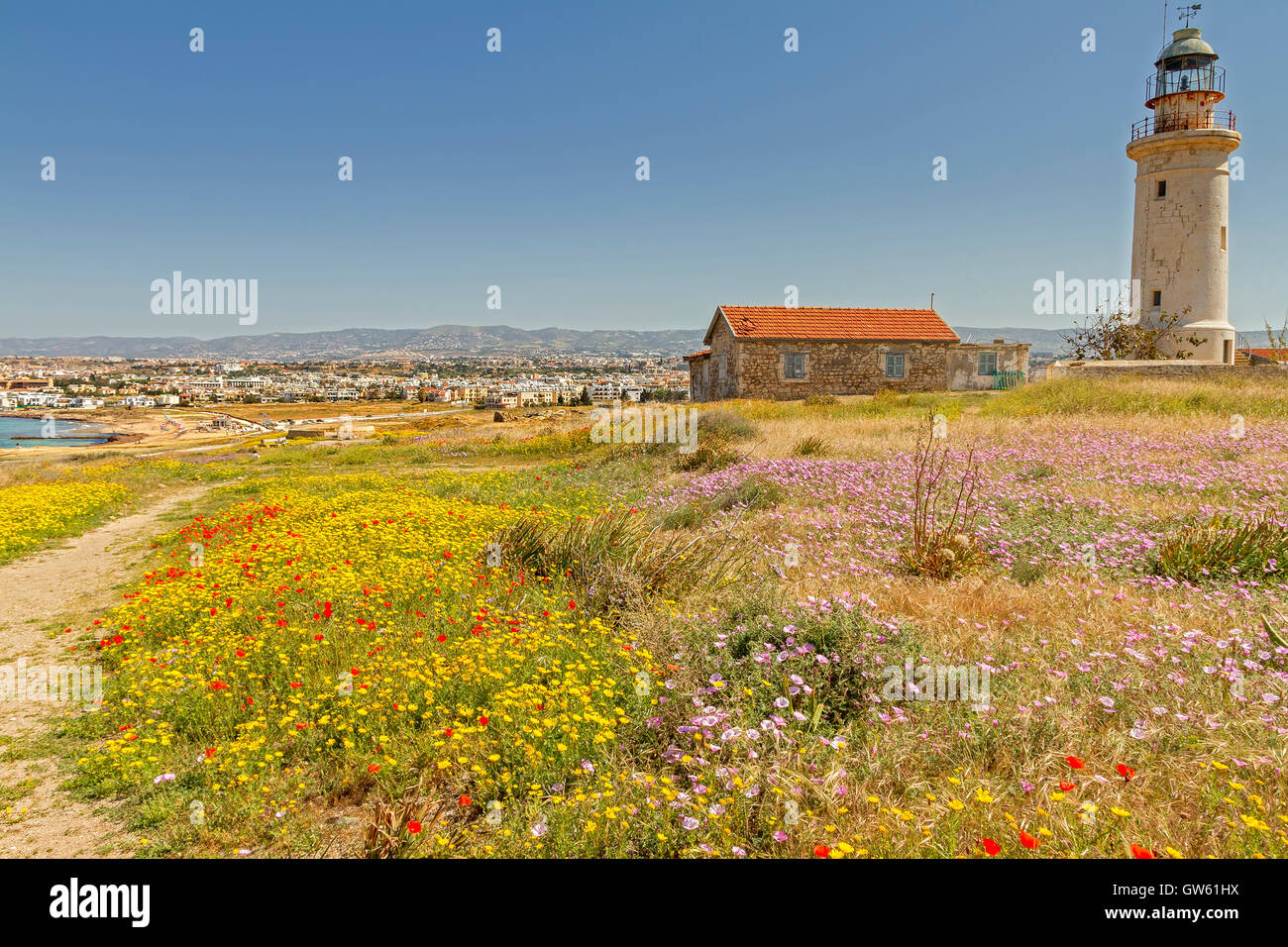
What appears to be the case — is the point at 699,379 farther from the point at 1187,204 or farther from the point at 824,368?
the point at 1187,204

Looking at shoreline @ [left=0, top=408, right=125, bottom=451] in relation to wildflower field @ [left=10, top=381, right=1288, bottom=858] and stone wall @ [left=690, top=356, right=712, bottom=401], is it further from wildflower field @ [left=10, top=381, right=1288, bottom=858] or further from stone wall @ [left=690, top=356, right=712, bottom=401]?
wildflower field @ [left=10, top=381, right=1288, bottom=858]

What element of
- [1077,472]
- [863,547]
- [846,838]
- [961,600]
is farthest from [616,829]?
[1077,472]

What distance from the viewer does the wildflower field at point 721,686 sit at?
299cm

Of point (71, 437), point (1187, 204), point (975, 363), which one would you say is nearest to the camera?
point (1187, 204)

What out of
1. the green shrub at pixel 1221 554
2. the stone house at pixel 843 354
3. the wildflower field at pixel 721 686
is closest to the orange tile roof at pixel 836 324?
the stone house at pixel 843 354

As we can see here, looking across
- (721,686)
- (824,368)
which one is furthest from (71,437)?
(721,686)

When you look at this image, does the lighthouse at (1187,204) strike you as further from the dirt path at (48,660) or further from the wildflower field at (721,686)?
the dirt path at (48,660)

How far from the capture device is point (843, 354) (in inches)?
1314

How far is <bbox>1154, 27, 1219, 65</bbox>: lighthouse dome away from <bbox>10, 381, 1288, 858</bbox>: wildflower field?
29039 mm

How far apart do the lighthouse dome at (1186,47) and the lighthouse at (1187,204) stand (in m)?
0.03

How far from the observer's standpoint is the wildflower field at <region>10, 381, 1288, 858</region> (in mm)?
2994

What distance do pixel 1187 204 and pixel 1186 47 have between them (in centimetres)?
680

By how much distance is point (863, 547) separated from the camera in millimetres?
7383
